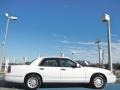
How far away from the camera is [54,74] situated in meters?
15.1

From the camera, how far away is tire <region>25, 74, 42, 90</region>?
1477 cm

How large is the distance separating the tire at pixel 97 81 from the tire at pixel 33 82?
2635 mm

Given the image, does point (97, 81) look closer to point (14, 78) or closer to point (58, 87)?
point (58, 87)

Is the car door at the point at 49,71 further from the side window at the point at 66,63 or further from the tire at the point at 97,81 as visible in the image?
the tire at the point at 97,81

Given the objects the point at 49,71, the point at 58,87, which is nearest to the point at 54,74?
the point at 49,71

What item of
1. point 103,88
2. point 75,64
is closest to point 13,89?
point 75,64

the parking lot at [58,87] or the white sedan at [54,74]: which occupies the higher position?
the white sedan at [54,74]

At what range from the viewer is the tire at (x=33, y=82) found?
14.8 meters

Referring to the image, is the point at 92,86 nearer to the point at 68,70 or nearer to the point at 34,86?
the point at 68,70

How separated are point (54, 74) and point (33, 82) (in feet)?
3.56

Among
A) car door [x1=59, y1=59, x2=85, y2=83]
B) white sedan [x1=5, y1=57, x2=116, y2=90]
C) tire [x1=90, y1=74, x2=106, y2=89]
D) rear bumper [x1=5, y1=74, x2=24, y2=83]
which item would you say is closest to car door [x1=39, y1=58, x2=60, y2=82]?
white sedan [x1=5, y1=57, x2=116, y2=90]

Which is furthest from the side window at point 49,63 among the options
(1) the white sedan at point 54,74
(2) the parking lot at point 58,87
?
(2) the parking lot at point 58,87

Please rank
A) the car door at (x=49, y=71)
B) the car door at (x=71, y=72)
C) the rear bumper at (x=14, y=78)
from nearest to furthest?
the rear bumper at (x=14, y=78)
the car door at (x=49, y=71)
the car door at (x=71, y=72)

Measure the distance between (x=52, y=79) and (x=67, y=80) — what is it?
2.43 feet
